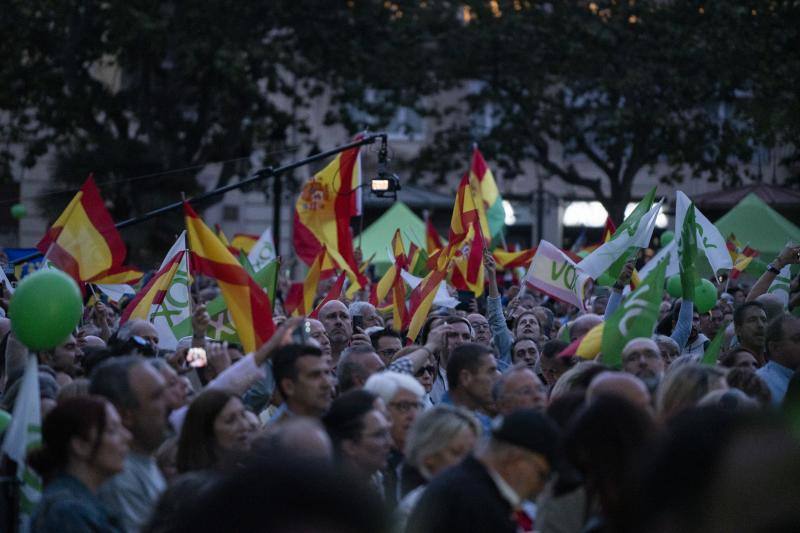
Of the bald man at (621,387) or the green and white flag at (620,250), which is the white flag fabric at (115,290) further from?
the bald man at (621,387)

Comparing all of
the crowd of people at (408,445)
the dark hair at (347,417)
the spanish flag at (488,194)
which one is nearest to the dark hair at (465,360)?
the crowd of people at (408,445)

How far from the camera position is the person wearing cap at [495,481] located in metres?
4.35

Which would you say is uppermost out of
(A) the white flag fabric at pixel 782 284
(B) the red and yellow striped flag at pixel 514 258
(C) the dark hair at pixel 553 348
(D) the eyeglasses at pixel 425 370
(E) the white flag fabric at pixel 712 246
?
(D) the eyeglasses at pixel 425 370

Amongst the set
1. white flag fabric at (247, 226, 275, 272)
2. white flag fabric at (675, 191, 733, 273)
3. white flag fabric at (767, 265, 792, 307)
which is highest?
white flag fabric at (675, 191, 733, 273)

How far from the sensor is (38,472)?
5.16 metres

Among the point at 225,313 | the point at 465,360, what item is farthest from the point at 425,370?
the point at 225,313

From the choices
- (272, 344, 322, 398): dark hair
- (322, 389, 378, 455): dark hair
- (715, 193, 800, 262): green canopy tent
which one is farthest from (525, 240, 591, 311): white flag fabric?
(322, 389, 378, 455): dark hair

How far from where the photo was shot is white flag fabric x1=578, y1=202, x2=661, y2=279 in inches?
422

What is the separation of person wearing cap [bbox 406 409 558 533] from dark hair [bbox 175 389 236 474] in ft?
4.74

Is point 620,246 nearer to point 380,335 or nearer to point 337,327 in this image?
point 380,335

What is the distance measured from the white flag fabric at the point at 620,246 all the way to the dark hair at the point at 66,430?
6189mm

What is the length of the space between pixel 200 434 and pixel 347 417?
2.08ft

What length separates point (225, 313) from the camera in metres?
10.4

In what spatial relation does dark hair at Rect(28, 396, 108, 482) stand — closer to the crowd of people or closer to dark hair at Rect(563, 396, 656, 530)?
the crowd of people
